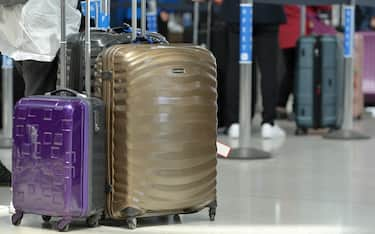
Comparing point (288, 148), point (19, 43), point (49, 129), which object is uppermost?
point (19, 43)

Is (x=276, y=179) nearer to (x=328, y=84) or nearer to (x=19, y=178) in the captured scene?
(x=19, y=178)

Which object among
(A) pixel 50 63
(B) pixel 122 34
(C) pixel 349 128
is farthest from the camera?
(C) pixel 349 128

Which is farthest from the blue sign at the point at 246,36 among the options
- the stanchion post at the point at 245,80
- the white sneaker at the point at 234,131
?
the white sneaker at the point at 234,131

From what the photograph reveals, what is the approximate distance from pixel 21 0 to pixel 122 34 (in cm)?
43

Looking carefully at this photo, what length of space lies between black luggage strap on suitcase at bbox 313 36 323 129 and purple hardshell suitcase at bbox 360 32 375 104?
2732 millimetres

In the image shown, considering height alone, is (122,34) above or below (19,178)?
above

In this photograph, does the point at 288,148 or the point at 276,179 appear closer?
the point at 276,179

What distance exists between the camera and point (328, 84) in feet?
20.8

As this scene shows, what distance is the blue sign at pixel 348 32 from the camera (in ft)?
19.0

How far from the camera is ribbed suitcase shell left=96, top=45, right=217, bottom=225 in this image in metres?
2.79

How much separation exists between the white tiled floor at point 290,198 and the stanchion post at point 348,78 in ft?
1.73

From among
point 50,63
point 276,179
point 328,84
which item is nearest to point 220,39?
point 328,84

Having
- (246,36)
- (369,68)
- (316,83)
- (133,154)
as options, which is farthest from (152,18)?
(133,154)

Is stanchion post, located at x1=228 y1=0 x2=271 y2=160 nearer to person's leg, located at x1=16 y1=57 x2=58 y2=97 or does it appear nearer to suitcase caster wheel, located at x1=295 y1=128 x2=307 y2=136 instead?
suitcase caster wheel, located at x1=295 y1=128 x2=307 y2=136
